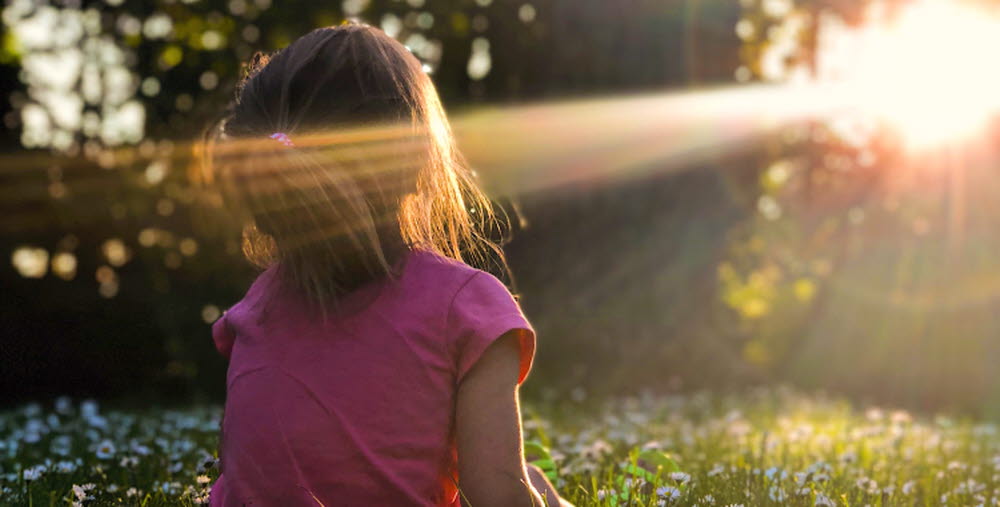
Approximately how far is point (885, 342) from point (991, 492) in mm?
13371

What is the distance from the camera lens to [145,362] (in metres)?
11.1

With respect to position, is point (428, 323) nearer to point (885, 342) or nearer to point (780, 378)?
point (780, 378)

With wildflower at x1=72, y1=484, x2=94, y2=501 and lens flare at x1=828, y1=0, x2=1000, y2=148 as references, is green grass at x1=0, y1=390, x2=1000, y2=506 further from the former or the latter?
lens flare at x1=828, y1=0, x2=1000, y2=148

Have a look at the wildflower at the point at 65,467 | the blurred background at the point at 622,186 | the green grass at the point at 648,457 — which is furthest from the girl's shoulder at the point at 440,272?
the blurred background at the point at 622,186

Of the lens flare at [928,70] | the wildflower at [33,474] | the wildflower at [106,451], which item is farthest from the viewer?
the lens flare at [928,70]

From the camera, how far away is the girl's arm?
194 centimetres

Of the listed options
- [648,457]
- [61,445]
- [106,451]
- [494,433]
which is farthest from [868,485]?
[61,445]

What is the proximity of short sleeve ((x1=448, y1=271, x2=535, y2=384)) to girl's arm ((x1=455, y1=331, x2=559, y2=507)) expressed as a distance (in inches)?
0.9

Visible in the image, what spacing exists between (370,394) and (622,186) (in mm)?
11489

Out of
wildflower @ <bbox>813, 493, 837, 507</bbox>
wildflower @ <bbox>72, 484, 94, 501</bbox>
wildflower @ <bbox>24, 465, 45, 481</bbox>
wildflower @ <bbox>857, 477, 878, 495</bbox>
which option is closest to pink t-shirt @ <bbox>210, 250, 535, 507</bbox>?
wildflower @ <bbox>72, 484, 94, 501</bbox>

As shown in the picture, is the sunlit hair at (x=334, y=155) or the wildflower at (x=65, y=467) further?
the wildflower at (x=65, y=467)

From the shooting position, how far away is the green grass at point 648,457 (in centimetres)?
320

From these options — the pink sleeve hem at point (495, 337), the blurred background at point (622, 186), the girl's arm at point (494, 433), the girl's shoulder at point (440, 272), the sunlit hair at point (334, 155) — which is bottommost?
the blurred background at point (622, 186)

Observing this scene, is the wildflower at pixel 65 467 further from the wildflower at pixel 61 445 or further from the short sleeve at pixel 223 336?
the short sleeve at pixel 223 336
